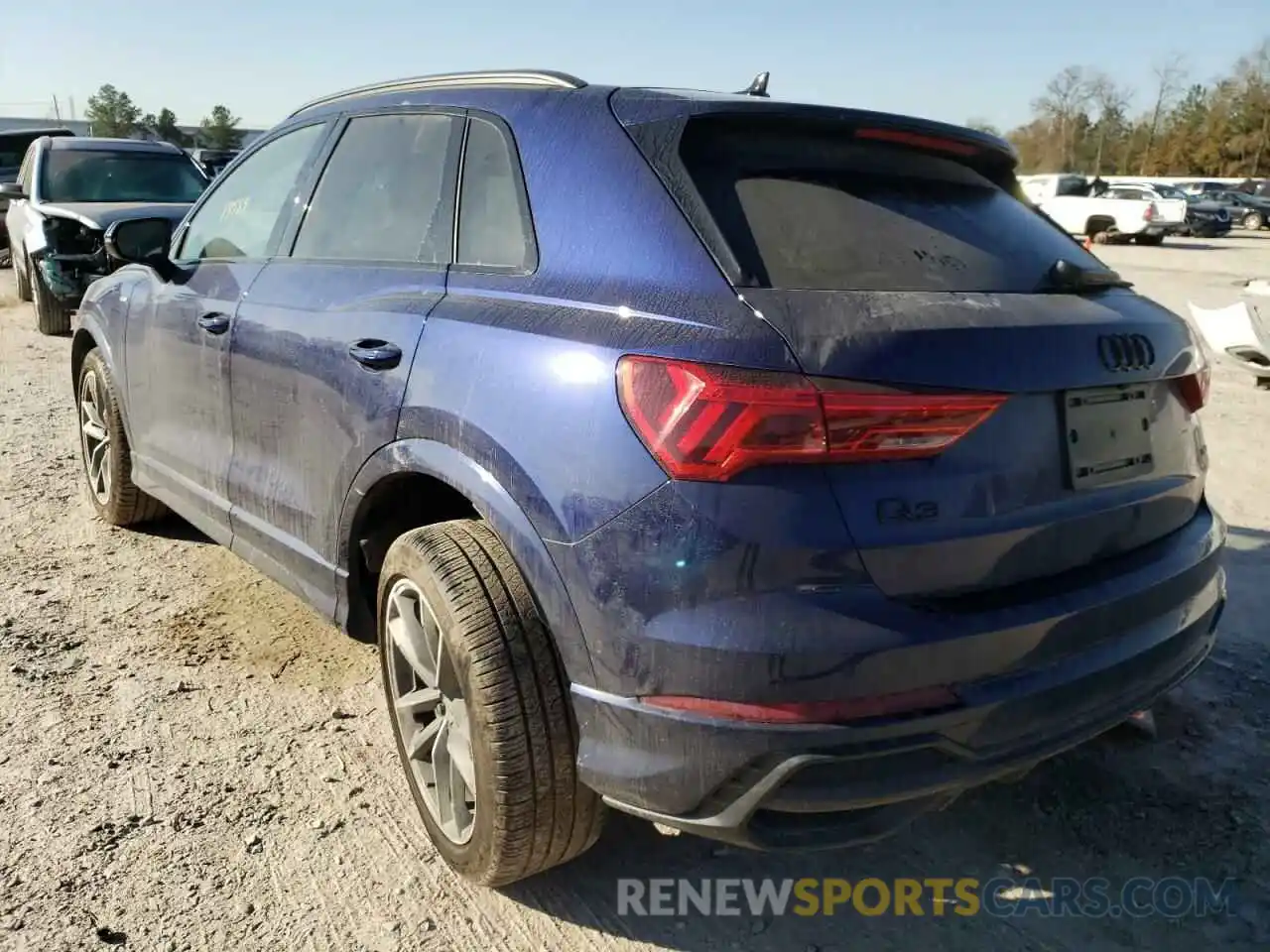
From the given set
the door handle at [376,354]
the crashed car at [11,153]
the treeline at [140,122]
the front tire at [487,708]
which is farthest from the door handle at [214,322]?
the treeline at [140,122]

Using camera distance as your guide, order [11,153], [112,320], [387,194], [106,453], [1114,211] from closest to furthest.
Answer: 1. [387,194]
2. [112,320]
3. [106,453]
4. [11,153]
5. [1114,211]

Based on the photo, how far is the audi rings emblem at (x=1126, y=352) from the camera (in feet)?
6.88

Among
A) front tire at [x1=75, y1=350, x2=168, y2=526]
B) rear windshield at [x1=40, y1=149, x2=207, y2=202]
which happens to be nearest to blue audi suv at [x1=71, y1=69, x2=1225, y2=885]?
front tire at [x1=75, y1=350, x2=168, y2=526]

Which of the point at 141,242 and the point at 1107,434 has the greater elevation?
the point at 141,242

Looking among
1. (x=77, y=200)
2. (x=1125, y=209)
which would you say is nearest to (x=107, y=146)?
(x=77, y=200)

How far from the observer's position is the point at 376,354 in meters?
2.56

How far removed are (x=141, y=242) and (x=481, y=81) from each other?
1959mm

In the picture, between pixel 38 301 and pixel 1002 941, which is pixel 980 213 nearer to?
pixel 1002 941

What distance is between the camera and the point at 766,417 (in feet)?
5.82

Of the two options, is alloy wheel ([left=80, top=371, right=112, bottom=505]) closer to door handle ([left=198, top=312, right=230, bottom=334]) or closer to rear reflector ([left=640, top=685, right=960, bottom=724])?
door handle ([left=198, top=312, right=230, bottom=334])

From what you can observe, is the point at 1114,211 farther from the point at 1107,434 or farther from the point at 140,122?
the point at 140,122

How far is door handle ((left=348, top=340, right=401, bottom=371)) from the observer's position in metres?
2.51

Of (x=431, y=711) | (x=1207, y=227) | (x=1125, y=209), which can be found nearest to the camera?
(x=431, y=711)

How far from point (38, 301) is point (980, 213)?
34.1 feet
